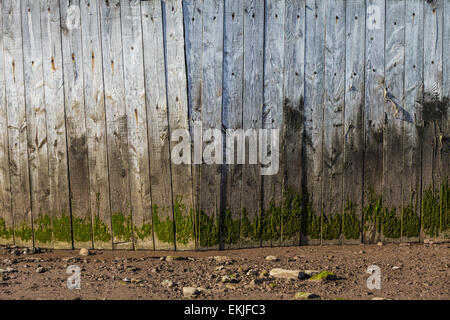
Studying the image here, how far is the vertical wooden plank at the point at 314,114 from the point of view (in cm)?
421

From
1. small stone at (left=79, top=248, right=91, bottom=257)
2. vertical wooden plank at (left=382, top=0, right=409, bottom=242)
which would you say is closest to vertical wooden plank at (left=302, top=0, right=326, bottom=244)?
vertical wooden plank at (left=382, top=0, right=409, bottom=242)

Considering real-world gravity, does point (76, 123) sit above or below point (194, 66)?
below

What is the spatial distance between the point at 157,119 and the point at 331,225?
1.84 meters

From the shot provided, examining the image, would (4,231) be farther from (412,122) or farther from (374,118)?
(412,122)

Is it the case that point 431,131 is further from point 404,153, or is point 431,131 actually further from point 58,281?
point 58,281

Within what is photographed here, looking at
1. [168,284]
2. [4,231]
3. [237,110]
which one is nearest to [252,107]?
[237,110]

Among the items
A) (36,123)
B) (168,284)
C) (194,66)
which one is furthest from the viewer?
(36,123)

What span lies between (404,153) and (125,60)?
8.69 feet

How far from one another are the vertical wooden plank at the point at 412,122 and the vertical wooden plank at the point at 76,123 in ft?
9.55

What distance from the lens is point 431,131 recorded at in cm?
433

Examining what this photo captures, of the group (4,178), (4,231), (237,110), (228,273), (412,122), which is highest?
(237,110)

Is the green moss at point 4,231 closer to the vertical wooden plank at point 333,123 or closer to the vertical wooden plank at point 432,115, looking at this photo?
the vertical wooden plank at point 333,123

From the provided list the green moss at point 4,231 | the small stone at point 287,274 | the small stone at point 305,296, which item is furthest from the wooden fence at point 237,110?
the small stone at point 305,296

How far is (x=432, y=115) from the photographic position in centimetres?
432
